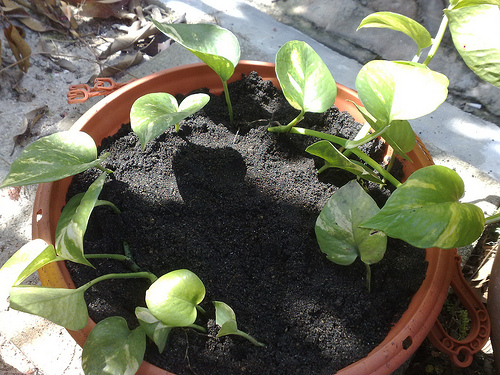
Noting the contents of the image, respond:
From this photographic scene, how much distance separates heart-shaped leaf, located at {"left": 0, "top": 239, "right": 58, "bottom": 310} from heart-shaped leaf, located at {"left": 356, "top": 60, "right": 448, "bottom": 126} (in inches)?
23.8

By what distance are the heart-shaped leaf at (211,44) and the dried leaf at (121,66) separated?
84 cm

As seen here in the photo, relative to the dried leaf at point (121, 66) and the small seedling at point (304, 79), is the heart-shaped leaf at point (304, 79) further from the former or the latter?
the dried leaf at point (121, 66)

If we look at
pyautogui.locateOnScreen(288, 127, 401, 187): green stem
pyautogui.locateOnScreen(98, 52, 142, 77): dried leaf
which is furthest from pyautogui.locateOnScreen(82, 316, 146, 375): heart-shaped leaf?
pyautogui.locateOnScreen(98, 52, 142, 77): dried leaf

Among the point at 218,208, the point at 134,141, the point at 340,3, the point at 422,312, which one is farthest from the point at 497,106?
the point at 134,141

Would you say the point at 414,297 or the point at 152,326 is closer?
the point at 152,326

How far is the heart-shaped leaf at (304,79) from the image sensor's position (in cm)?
88

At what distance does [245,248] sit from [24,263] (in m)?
0.42

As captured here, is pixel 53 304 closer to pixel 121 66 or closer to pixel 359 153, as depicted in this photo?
pixel 359 153

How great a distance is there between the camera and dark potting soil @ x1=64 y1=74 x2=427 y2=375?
759 millimetres

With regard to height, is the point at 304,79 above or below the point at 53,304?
above

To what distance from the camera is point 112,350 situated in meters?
0.66

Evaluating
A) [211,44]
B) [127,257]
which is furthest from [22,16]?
[127,257]

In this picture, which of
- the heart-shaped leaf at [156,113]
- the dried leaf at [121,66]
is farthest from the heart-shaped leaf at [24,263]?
the dried leaf at [121,66]

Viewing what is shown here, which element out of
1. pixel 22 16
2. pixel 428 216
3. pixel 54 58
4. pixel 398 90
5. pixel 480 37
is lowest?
pixel 54 58
